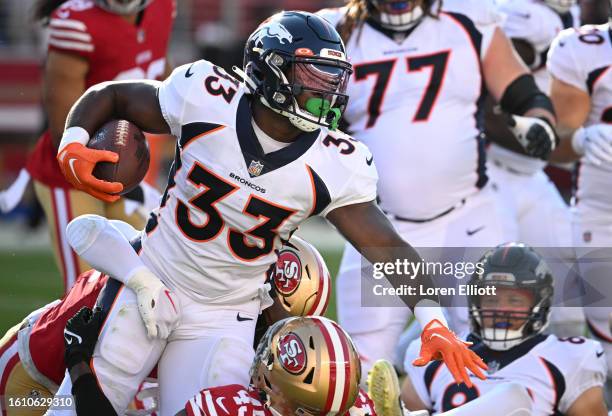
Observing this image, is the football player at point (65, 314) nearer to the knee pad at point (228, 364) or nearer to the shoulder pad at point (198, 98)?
the knee pad at point (228, 364)

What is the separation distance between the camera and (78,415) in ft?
12.9

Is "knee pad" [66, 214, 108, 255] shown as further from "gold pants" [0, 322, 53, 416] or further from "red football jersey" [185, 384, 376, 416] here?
"red football jersey" [185, 384, 376, 416]

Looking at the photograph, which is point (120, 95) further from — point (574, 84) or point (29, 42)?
point (29, 42)

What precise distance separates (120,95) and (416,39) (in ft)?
5.84

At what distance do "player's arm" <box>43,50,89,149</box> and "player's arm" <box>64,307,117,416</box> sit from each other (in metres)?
1.86

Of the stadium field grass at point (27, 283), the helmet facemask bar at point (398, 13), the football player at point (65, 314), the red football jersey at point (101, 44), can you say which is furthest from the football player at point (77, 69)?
the football player at point (65, 314)

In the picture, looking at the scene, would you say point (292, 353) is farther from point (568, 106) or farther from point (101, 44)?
point (101, 44)

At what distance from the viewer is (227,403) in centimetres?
375

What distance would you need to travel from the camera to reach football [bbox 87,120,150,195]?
4016 millimetres

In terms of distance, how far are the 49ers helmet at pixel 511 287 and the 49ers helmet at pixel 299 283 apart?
0.70 metres

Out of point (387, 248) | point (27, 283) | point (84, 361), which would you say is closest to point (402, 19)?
point (387, 248)

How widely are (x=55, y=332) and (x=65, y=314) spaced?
8 cm

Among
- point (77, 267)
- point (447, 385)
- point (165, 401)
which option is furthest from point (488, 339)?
point (77, 267)

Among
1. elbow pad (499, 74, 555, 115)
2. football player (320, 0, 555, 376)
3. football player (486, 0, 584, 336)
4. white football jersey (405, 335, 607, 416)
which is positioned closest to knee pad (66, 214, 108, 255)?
white football jersey (405, 335, 607, 416)
